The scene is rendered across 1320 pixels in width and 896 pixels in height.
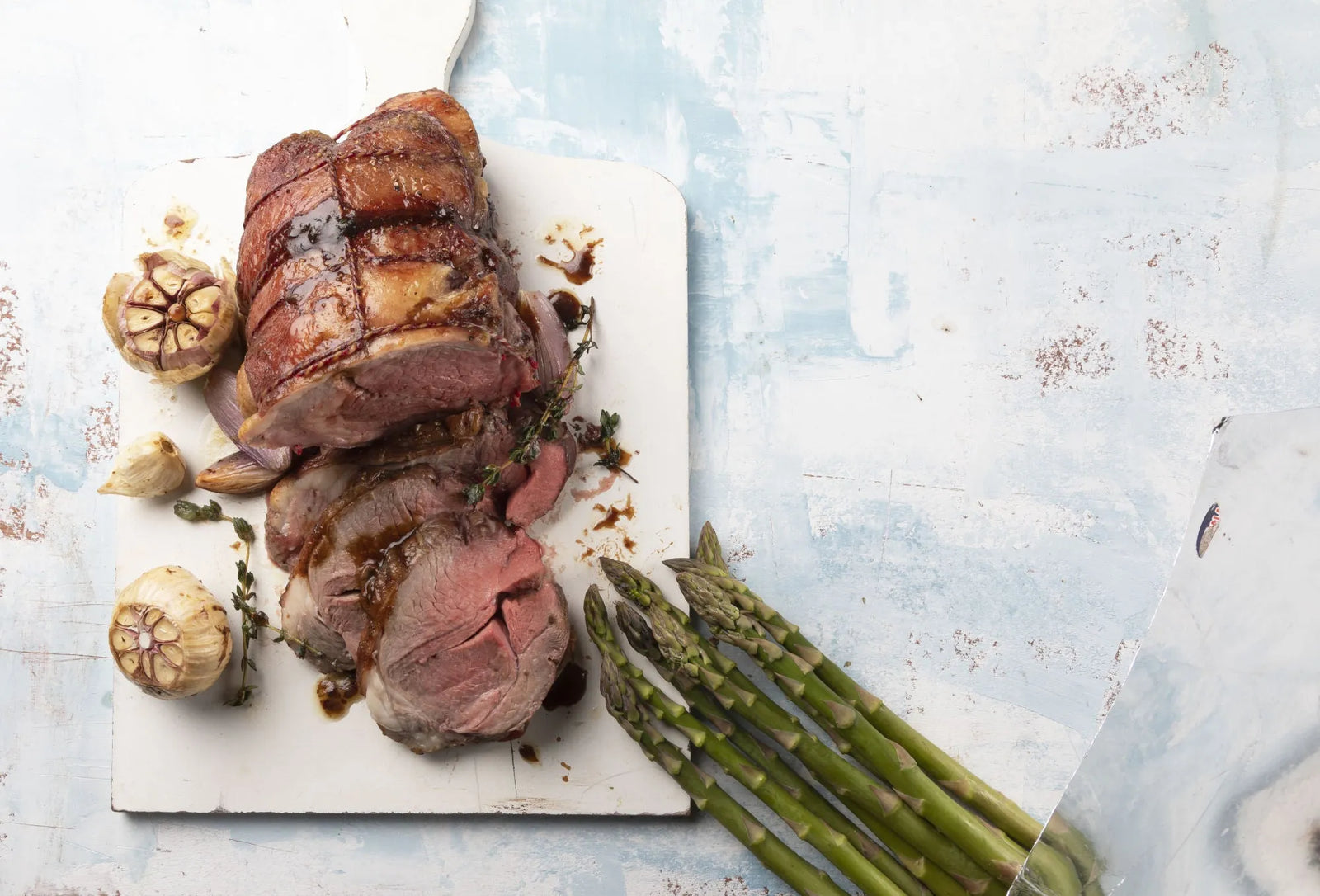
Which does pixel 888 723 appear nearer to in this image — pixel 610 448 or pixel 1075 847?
pixel 1075 847

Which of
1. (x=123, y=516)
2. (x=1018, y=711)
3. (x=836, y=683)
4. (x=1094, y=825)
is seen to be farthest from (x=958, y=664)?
(x=123, y=516)

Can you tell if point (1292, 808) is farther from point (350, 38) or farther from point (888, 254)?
point (350, 38)

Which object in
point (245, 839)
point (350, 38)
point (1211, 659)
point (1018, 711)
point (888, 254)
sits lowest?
point (245, 839)

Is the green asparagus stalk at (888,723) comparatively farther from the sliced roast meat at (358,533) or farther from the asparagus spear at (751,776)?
the sliced roast meat at (358,533)

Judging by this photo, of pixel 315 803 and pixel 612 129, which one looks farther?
pixel 612 129

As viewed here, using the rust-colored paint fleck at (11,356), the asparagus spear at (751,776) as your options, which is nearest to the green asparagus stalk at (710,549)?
the asparagus spear at (751,776)

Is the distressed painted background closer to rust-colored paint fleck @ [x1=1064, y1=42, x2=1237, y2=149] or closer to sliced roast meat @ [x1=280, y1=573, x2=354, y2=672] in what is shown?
rust-colored paint fleck @ [x1=1064, y1=42, x2=1237, y2=149]

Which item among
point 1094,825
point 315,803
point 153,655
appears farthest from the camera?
point 315,803
